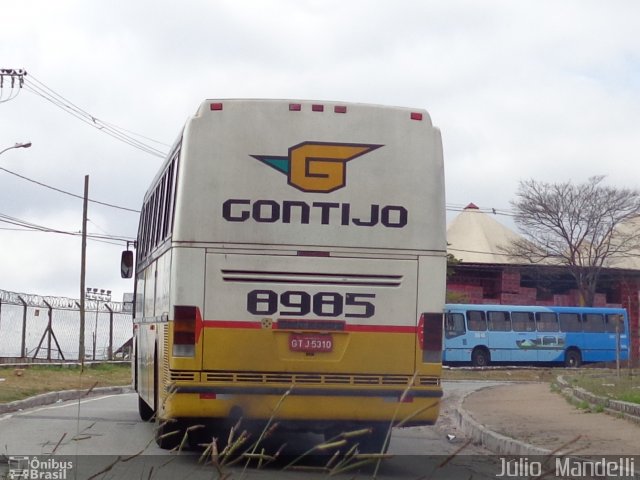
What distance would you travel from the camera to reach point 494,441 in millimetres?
12680

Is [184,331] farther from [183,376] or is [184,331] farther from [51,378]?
[51,378]

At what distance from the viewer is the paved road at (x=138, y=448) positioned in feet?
30.8

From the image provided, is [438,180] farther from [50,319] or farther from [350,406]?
[50,319]

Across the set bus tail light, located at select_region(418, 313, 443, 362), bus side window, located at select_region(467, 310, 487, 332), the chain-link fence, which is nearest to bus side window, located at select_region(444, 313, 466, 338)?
bus side window, located at select_region(467, 310, 487, 332)

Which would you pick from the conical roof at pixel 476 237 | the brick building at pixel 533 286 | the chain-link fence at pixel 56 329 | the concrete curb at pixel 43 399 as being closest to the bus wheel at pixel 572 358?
the brick building at pixel 533 286

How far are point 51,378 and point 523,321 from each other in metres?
26.3

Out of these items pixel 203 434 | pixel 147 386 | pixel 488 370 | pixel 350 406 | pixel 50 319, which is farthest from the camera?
pixel 488 370

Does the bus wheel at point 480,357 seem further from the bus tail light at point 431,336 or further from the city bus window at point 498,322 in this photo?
the bus tail light at point 431,336

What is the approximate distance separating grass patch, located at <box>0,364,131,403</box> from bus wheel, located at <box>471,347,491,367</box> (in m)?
16.6

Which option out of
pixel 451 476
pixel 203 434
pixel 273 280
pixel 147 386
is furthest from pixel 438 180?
pixel 147 386

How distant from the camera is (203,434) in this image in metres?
10.6

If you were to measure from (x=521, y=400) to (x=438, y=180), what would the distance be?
41.0 feet

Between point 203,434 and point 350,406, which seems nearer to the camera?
point 350,406

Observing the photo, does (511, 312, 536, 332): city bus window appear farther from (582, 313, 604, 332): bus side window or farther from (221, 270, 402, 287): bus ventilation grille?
(221, 270, 402, 287): bus ventilation grille
